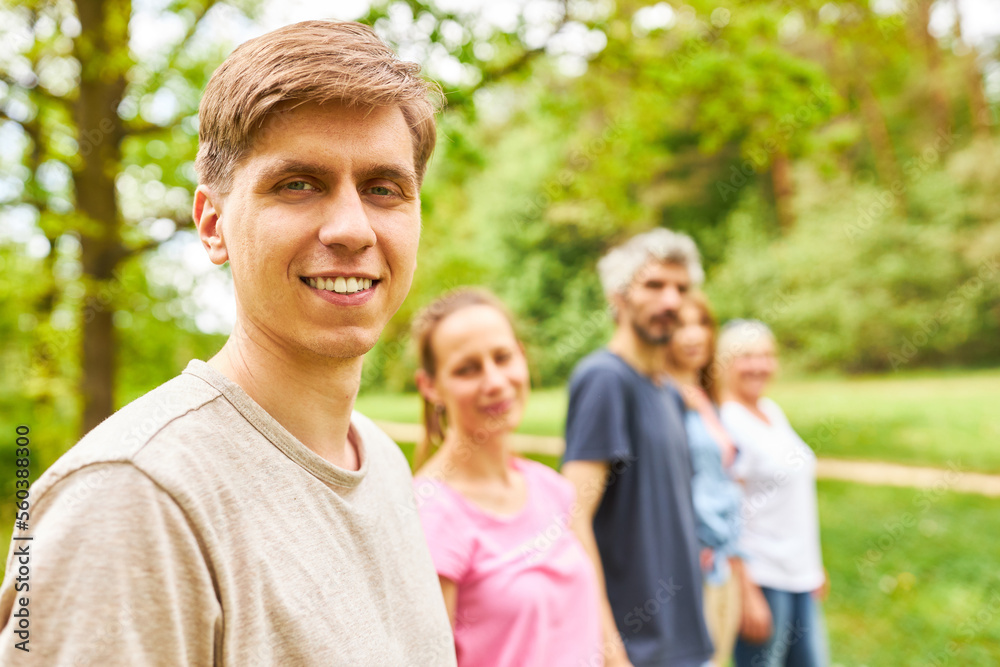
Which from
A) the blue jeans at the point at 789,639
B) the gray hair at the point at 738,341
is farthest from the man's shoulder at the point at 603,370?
the blue jeans at the point at 789,639

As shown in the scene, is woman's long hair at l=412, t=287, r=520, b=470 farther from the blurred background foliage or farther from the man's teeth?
the blurred background foliage

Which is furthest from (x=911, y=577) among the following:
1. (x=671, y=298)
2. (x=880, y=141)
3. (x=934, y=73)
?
(x=880, y=141)

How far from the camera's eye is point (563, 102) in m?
7.57

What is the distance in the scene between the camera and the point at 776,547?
3.58 metres

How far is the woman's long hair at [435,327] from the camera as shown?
2406mm

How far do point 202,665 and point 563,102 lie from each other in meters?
7.40

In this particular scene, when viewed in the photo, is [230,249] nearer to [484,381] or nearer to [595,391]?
[484,381]

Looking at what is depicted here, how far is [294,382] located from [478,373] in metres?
1.19

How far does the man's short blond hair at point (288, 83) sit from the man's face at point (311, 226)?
0.07 ft

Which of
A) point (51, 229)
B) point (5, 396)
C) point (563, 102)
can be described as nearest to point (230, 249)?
point (51, 229)

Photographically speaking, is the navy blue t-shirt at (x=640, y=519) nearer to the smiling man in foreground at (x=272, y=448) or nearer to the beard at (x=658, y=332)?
the beard at (x=658, y=332)

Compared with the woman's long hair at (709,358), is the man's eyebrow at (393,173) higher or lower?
higher

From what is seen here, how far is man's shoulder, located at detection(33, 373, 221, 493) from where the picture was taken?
831 millimetres

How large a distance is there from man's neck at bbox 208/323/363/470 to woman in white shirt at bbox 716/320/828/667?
301cm
